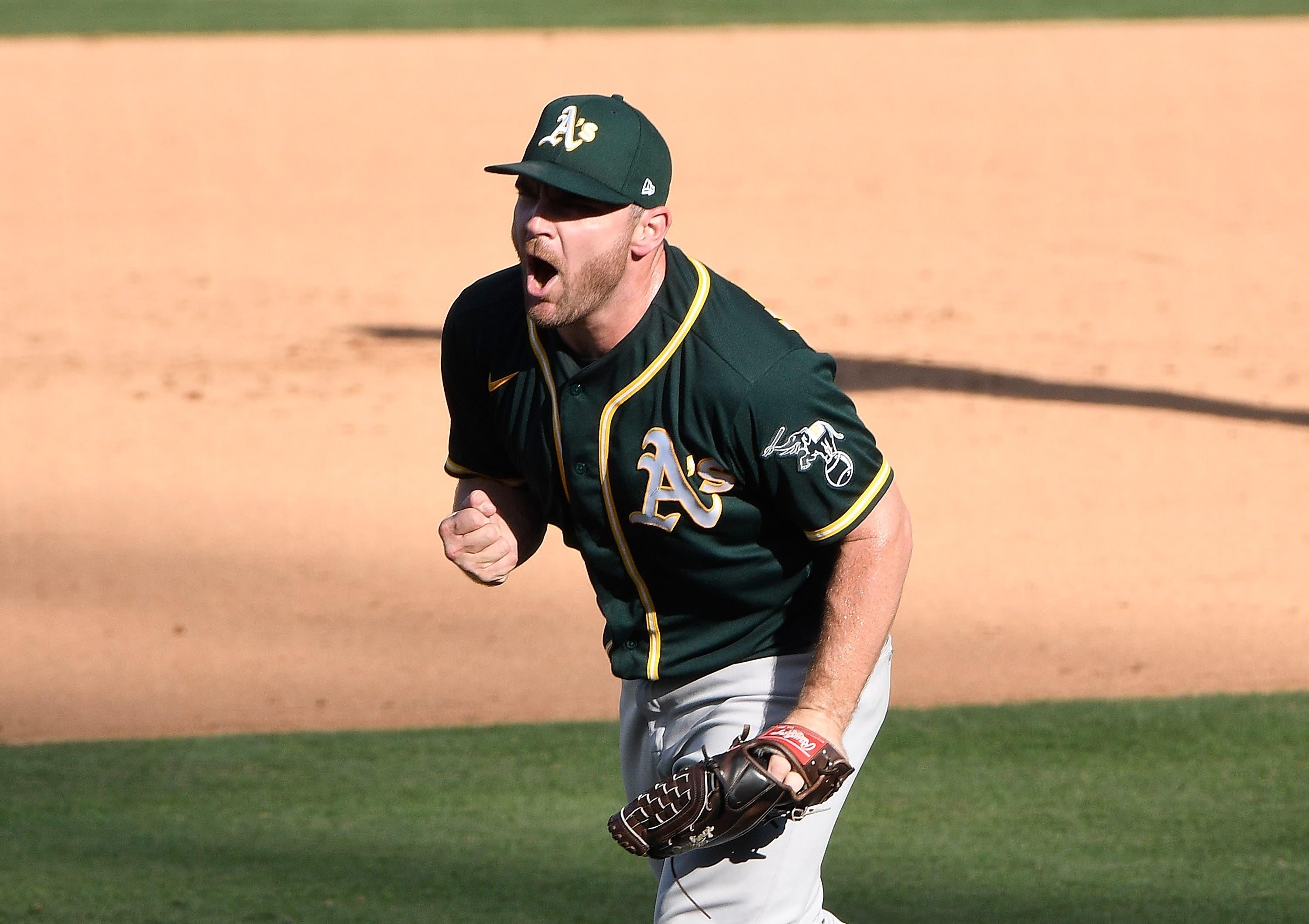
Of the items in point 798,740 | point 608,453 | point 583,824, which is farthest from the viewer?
point 583,824

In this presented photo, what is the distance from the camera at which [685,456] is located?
3.03 m

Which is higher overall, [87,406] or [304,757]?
[304,757]

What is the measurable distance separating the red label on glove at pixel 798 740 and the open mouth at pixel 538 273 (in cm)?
76

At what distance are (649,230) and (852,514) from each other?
0.55 metres

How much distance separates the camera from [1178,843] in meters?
5.00

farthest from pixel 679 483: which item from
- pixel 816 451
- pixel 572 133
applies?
pixel 572 133

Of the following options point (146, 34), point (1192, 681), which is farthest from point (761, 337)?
point (146, 34)

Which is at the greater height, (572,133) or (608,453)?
(572,133)

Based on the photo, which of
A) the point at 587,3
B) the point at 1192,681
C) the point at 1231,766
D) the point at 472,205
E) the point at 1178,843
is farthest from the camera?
the point at 587,3

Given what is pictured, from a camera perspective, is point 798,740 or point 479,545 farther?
point 479,545

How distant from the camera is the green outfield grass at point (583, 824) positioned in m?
4.62

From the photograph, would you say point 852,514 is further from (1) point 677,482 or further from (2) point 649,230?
(2) point 649,230

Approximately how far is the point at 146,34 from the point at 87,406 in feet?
50.4

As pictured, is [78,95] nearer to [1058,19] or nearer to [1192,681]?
[1058,19]
